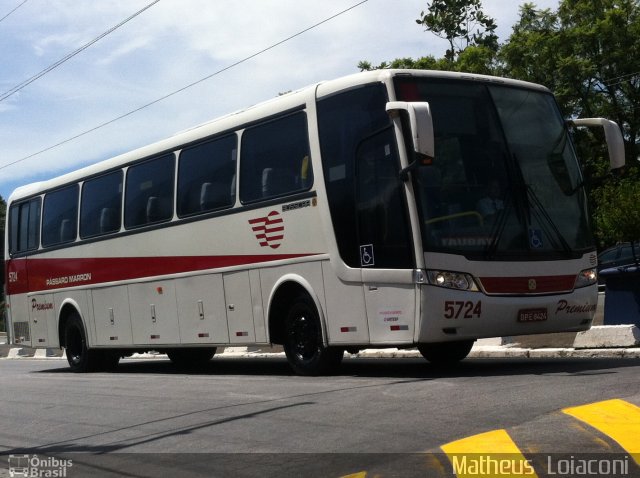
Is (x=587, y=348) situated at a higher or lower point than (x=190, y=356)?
lower

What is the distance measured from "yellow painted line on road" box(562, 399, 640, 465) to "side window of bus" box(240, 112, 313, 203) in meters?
5.60

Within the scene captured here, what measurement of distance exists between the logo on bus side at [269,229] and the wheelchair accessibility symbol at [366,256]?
1670 mm

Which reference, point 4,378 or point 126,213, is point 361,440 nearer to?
point 126,213

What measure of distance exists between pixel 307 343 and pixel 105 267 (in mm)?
5889

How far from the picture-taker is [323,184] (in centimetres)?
1265

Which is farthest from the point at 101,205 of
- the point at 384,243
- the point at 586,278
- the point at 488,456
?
the point at 488,456

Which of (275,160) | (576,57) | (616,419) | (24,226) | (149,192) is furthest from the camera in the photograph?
(576,57)

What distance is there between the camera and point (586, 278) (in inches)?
491

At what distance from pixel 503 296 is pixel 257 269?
3780mm

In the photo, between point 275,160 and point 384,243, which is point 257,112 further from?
point 384,243

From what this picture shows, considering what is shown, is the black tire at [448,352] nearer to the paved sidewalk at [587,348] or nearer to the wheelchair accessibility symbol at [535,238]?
the paved sidewalk at [587,348]

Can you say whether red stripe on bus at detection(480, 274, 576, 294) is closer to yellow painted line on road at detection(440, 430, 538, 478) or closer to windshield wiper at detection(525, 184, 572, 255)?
windshield wiper at detection(525, 184, 572, 255)

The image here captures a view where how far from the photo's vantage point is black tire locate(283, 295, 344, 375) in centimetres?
1308

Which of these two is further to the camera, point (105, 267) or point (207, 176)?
point (105, 267)
